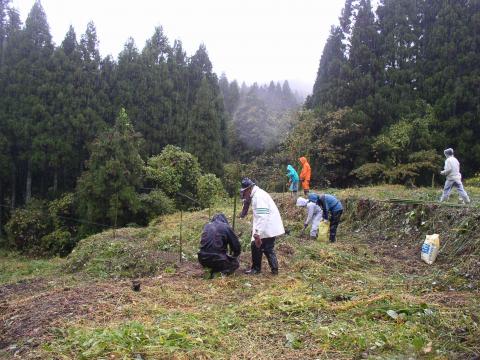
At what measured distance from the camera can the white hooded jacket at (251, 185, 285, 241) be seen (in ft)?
21.4

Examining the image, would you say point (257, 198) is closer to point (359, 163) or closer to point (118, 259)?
point (118, 259)

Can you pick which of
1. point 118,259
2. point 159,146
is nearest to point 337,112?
point 159,146

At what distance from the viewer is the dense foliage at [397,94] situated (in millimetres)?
20953

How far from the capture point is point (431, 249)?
7598 mm

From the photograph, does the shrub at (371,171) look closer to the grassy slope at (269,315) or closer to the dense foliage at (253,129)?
the dense foliage at (253,129)

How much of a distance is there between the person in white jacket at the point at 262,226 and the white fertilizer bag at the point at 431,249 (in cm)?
295

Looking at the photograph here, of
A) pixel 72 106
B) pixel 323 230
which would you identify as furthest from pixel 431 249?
pixel 72 106

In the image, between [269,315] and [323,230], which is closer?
[269,315]

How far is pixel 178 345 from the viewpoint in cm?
374

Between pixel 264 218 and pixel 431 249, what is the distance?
130 inches

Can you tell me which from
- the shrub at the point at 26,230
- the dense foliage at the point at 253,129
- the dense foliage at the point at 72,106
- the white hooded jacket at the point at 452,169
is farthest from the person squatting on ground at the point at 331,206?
the dense foliage at the point at 72,106

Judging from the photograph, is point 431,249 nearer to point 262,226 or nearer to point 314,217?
point 314,217

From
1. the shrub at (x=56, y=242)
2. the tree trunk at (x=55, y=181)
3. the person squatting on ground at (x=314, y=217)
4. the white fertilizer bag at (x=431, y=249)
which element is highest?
the tree trunk at (x=55, y=181)

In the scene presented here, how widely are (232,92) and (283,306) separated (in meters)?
47.6
